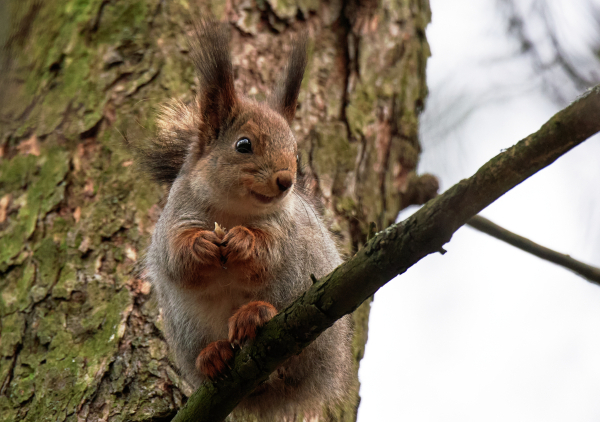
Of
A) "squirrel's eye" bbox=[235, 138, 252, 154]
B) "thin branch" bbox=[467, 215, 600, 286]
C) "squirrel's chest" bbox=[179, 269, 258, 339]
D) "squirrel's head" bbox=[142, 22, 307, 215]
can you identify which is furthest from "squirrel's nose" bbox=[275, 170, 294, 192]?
"thin branch" bbox=[467, 215, 600, 286]

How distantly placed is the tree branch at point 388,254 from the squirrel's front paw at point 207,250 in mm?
359

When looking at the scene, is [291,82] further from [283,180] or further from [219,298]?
[219,298]

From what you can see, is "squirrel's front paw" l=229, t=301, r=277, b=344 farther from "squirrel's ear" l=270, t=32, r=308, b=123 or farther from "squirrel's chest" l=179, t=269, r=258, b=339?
"squirrel's ear" l=270, t=32, r=308, b=123

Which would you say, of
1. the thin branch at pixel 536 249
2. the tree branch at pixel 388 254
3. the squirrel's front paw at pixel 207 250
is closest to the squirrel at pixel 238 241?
the squirrel's front paw at pixel 207 250

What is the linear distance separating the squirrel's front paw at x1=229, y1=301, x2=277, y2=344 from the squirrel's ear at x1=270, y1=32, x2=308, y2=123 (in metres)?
0.91

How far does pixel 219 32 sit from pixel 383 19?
1.37 metres

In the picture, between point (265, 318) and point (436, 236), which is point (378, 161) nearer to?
point (265, 318)

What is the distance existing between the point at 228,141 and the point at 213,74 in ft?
0.83

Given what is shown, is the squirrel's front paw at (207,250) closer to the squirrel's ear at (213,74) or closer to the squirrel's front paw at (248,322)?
the squirrel's front paw at (248,322)

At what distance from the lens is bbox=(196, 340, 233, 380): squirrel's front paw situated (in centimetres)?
170

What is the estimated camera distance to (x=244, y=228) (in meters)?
1.93

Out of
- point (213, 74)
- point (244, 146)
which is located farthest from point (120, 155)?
point (244, 146)

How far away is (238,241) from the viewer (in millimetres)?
1864

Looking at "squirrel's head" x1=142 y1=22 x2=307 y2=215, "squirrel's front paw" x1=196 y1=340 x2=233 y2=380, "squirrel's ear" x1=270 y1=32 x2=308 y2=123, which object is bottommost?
"squirrel's front paw" x1=196 y1=340 x2=233 y2=380
